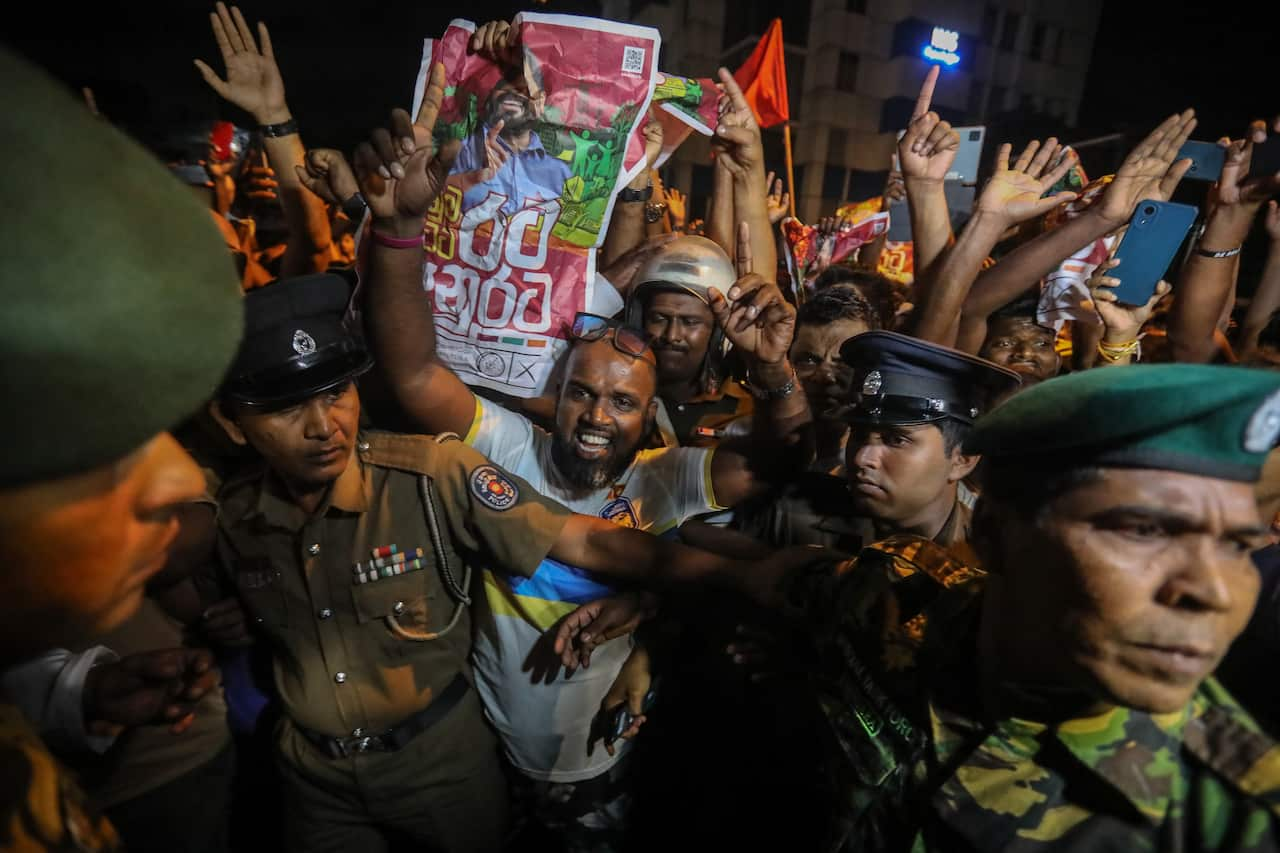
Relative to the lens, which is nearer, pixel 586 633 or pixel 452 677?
pixel 586 633

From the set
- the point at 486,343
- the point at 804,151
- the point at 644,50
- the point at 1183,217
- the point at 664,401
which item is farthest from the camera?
the point at 804,151

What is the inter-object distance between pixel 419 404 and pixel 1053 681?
7.77ft

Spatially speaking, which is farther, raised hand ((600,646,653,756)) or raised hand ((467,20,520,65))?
raised hand ((467,20,520,65))

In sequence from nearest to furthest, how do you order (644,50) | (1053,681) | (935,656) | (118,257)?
(118,257)
(1053,681)
(935,656)
(644,50)

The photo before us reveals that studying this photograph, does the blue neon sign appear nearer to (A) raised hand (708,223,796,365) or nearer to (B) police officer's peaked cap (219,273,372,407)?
(A) raised hand (708,223,796,365)

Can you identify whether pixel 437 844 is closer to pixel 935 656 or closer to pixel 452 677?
pixel 452 677

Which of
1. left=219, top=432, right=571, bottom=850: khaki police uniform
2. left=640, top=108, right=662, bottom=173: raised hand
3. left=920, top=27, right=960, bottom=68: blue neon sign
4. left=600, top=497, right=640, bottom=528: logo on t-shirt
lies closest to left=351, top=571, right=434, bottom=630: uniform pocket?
left=219, top=432, right=571, bottom=850: khaki police uniform

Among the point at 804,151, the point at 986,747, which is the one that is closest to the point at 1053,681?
the point at 986,747

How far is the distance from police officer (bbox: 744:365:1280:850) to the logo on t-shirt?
1386 mm

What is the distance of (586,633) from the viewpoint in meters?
2.08

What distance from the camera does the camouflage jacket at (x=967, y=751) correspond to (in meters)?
1.07

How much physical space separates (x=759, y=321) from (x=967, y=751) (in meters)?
1.72

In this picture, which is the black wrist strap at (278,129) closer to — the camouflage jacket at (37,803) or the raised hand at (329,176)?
the raised hand at (329,176)

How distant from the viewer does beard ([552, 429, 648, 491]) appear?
8.70ft
